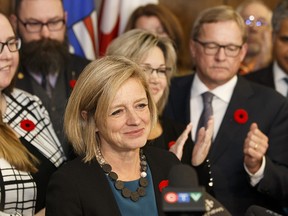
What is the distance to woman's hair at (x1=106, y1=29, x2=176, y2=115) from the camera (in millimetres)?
3479

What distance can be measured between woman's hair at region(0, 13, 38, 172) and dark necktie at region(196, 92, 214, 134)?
1.04 meters

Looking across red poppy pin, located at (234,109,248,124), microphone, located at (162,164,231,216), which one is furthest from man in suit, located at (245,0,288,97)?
microphone, located at (162,164,231,216)

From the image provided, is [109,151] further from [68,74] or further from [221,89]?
[68,74]

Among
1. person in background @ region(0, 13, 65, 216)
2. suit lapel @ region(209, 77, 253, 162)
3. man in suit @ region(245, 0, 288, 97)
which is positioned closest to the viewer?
person in background @ region(0, 13, 65, 216)

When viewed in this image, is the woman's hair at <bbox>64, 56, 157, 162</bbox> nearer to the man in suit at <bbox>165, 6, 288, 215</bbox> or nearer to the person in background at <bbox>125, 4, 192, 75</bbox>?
the man in suit at <bbox>165, 6, 288, 215</bbox>

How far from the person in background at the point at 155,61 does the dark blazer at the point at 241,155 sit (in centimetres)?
25

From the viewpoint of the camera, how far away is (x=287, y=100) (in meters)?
3.66

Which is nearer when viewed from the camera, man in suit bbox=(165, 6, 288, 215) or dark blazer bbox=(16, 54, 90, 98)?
man in suit bbox=(165, 6, 288, 215)

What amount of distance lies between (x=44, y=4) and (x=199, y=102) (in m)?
1.15

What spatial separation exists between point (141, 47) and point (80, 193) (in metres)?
1.22

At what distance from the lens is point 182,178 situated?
74.5 inches

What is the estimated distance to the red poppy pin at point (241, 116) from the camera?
362cm

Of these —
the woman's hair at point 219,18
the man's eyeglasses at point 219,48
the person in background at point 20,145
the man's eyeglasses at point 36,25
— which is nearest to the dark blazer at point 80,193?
the person in background at point 20,145

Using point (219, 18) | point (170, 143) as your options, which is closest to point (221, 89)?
point (219, 18)
